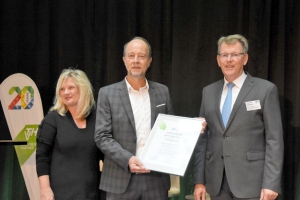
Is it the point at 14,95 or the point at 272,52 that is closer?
the point at 272,52

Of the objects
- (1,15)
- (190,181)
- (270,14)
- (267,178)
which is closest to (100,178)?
(267,178)

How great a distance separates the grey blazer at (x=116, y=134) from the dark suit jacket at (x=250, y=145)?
43 cm

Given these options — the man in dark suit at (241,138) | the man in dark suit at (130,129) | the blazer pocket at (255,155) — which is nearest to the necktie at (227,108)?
the man in dark suit at (241,138)

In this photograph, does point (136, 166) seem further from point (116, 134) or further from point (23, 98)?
point (23, 98)

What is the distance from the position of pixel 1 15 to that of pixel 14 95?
983 mm

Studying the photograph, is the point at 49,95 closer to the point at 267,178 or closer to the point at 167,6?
the point at 167,6

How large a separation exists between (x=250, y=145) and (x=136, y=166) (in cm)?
76

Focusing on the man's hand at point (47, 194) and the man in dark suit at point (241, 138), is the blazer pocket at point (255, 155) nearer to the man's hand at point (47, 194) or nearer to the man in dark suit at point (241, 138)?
the man in dark suit at point (241, 138)

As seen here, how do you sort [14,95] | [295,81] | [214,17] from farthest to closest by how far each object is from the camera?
[14,95]
[214,17]
[295,81]

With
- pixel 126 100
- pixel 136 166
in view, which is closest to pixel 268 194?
pixel 136 166

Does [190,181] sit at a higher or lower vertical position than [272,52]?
lower

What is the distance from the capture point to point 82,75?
10.5ft

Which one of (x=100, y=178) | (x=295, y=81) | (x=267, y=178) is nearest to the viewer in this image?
(x=267, y=178)

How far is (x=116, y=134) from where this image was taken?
2850 mm
